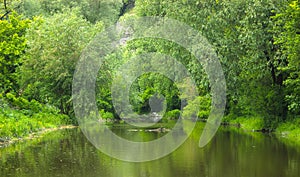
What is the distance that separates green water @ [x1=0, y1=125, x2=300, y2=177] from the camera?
15.0 m

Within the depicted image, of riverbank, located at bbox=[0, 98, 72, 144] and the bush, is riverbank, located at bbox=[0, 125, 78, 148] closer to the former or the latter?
riverbank, located at bbox=[0, 98, 72, 144]

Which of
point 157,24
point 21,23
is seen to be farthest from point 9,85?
point 157,24


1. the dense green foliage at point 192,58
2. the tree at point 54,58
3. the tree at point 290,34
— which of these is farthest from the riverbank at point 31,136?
the tree at point 290,34

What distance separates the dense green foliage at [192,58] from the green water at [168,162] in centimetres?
557

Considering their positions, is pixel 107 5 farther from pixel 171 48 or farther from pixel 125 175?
pixel 125 175

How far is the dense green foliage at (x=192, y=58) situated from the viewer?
25.9m

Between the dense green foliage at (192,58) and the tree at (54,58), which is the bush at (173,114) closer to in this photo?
the dense green foliage at (192,58)

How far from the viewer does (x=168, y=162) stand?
17.4 m

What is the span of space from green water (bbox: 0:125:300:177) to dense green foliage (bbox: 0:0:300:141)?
5.57 meters

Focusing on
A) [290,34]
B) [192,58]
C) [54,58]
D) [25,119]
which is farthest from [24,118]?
[290,34]

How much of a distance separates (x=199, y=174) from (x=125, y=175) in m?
2.33

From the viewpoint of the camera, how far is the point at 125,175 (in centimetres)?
1482

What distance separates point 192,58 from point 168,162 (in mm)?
10523

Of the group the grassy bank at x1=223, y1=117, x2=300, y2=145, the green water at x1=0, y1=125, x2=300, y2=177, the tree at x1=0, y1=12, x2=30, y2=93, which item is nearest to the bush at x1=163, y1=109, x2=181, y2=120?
the grassy bank at x1=223, y1=117, x2=300, y2=145
